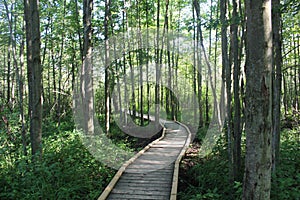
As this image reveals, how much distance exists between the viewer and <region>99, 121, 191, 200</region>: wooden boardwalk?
18.5 feet

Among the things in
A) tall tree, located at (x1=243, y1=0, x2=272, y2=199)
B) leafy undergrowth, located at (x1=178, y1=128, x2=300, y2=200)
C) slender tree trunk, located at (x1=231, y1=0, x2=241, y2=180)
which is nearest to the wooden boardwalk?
leafy undergrowth, located at (x1=178, y1=128, x2=300, y2=200)

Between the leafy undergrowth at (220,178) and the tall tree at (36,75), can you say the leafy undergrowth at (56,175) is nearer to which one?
the tall tree at (36,75)

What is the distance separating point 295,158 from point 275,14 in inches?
141

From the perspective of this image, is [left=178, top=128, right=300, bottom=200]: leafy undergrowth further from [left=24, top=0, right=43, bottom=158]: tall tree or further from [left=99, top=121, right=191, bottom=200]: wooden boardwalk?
[left=24, top=0, right=43, bottom=158]: tall tree

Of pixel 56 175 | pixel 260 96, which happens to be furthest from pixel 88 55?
pixel 260 96

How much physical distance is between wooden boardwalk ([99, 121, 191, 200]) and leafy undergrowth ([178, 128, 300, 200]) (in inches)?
12.1


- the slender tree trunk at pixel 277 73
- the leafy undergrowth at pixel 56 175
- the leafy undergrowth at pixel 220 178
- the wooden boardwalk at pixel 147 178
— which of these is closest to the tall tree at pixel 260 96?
the leafy undergrowth at pixel 220 178

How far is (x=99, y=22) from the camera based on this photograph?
14195mm

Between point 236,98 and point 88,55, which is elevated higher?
point 88,55

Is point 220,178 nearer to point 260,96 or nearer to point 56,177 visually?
point 56,177

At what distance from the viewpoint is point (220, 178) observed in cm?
629

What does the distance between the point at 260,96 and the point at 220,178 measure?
3.92m

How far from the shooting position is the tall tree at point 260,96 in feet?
9.34

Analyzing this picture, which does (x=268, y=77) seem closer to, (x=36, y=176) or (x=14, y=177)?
(x=36, y=176)
